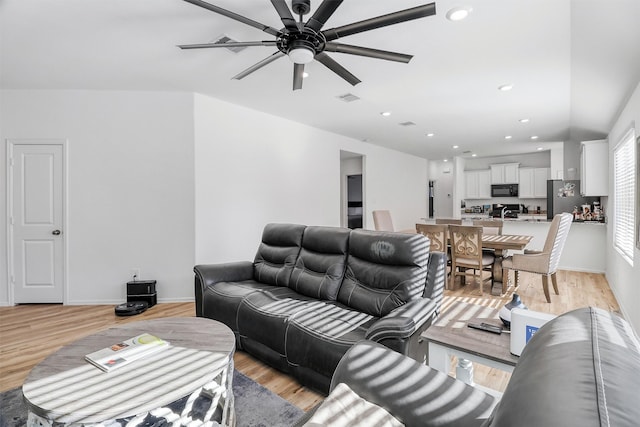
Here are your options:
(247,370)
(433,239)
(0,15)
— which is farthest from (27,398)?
(433,239)

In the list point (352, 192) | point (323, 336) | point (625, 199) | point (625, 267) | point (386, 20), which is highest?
point (386, 20)

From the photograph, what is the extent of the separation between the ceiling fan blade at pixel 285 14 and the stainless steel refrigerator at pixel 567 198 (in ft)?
20.3

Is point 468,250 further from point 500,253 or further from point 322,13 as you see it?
point 322,13

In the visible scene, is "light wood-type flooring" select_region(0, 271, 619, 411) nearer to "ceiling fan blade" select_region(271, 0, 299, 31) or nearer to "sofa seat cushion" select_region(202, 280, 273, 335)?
"sofa seat cushion" select_region(202, 280, 273, 335)

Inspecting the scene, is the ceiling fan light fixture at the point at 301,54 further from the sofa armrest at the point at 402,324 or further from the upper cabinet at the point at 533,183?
the upper cabinet at the point at 533,183

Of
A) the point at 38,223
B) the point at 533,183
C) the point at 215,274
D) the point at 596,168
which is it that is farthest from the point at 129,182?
the point at 533,183

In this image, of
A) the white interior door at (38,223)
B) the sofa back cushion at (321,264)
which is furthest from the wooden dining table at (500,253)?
the white interior door at (38,223)

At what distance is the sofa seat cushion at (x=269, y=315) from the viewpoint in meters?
2.20

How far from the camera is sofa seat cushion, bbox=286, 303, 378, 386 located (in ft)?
6.06

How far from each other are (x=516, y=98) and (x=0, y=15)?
5.38m

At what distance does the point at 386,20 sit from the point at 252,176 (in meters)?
3.35

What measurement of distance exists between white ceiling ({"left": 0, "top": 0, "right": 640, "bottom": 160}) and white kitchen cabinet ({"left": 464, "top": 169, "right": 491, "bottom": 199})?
3.98 meters

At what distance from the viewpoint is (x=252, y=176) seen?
4863mm

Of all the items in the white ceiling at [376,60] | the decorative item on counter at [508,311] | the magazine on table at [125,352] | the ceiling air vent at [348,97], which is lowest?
the magazine on table at [125,352]
